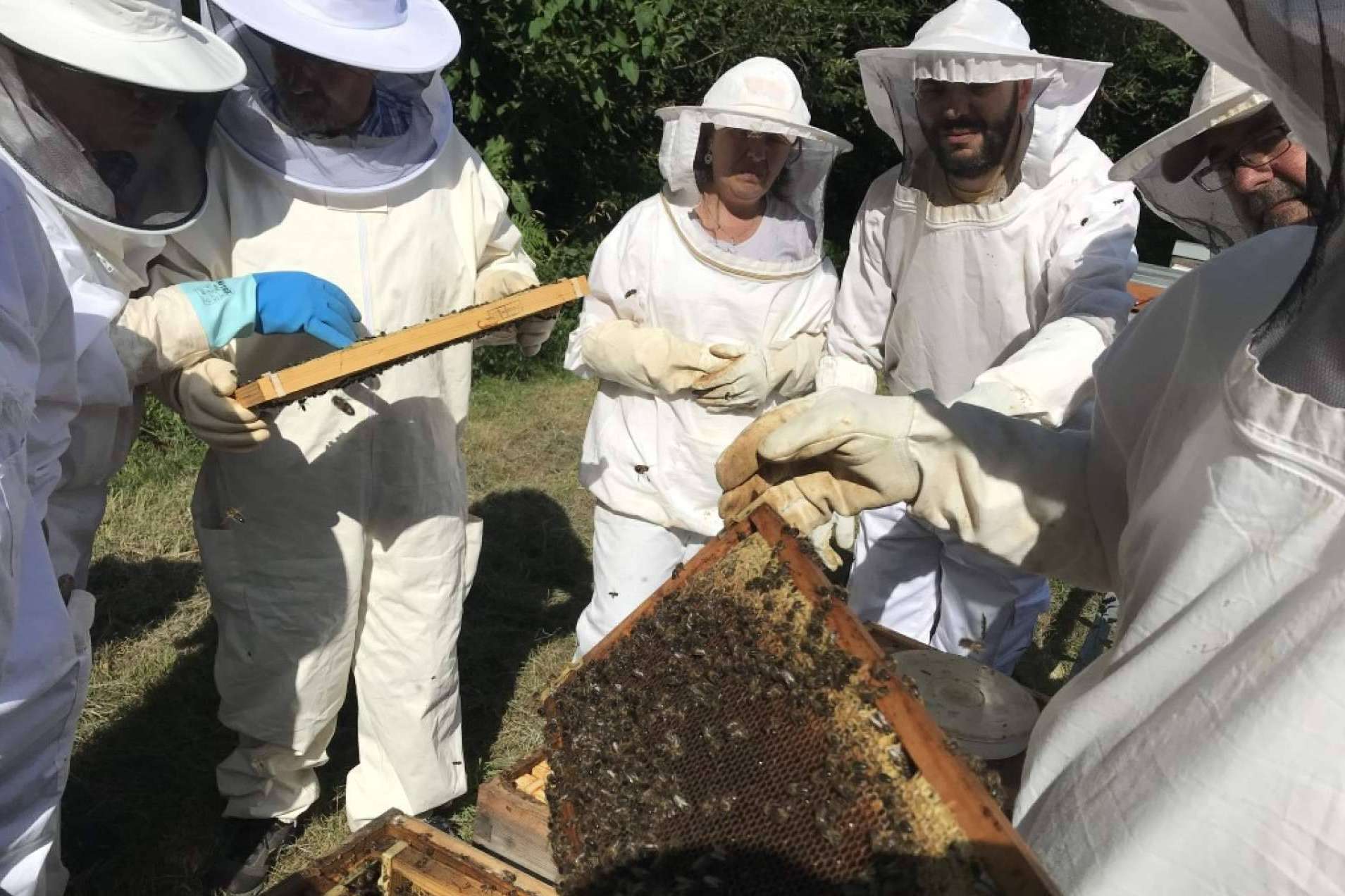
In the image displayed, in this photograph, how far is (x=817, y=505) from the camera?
1.91 metres

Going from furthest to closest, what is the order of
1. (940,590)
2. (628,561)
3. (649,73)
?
(649,73) < (940,590) < (628,561)

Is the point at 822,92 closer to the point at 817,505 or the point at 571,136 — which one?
the point at 571,136

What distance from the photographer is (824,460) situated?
1.91 metres

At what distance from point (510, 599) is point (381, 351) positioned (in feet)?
10.0

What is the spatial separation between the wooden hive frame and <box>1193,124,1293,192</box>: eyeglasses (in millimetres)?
2011

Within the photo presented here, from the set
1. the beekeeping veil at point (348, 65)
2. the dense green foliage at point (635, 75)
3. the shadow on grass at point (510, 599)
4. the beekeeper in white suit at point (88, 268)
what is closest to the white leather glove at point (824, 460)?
the beekeeper in white suit at point (88, 268)

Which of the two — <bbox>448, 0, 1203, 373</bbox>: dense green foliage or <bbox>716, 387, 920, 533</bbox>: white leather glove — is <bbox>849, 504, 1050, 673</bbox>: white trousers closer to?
<bbox>716, 387, 920, 533</bbox>: white leather glove

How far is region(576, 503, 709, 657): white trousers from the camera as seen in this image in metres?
3.86

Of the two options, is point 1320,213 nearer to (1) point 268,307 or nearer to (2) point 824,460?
(2) point 824,460

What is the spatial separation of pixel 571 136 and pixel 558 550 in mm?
4991

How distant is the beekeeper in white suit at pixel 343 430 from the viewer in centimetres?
290

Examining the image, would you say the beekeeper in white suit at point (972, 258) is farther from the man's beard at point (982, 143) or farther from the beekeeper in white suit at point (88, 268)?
the beekeeper in white suit at point (88, 268)

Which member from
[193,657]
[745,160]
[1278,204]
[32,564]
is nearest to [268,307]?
[32,564]

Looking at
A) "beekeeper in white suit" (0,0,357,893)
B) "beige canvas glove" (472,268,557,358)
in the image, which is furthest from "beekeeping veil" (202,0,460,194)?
"beige canvas glove" (472,268,557,358)
